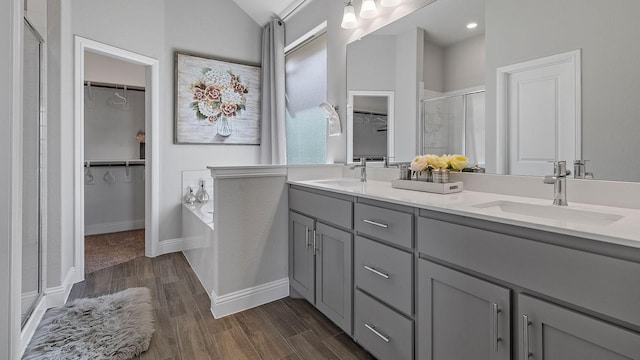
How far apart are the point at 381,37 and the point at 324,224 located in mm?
1410

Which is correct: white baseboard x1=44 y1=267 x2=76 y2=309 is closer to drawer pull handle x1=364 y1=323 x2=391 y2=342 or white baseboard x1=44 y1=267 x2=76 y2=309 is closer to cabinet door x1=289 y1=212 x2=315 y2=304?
cabinet door x1=289 y1=212 x2=315 y2=304

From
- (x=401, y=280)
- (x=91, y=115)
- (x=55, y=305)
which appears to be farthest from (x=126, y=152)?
(x=401, y=280)

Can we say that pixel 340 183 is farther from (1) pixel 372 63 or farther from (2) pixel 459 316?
(2) pixel 459 316

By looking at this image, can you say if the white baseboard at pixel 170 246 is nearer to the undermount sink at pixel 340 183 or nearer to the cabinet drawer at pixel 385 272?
the undermount sink at pixel 340 183

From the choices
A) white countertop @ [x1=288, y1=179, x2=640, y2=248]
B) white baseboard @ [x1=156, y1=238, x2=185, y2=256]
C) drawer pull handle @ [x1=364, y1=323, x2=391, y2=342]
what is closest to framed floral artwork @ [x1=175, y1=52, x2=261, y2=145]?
white baseboard @ [x1=156, y1=238, x2=185, y2=256]

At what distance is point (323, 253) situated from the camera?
74.3 inches

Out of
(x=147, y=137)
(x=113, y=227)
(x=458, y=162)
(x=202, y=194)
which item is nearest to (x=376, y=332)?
(x=458, y=162)

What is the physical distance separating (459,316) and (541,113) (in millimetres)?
966

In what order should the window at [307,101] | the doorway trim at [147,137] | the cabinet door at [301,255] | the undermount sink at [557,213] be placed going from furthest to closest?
the window at [307,101] → the doorway trim at [147,137] → the cabinet door at [301,255] → the undermount sink at [557,213]

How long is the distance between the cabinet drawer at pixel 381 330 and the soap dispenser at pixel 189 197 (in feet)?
7.84

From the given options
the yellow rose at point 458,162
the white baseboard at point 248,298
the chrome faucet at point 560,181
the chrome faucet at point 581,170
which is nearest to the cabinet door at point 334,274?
the white baseboard at point 248,298

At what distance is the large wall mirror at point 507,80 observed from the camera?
1.19m

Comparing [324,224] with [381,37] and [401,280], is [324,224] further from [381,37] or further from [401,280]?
[381,37]

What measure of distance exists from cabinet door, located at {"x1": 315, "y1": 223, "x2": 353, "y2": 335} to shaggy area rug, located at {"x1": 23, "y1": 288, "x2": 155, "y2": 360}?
1.01 metres
